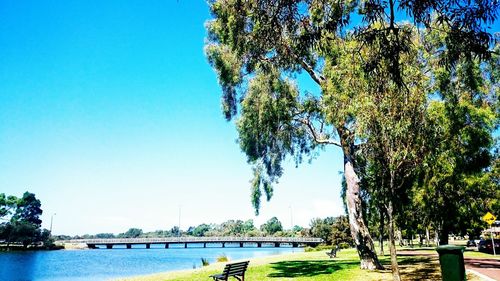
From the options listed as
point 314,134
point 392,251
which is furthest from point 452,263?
point 314,134

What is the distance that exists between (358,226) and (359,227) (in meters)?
0.07

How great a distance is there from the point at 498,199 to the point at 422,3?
30.8 meters

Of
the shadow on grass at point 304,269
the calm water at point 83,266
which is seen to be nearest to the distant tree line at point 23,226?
the calm water at point 83,266

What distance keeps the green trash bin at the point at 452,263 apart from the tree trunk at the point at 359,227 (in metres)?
8.40

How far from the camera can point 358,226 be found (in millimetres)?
18875

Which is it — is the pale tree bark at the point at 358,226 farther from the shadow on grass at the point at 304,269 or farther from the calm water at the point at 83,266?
the calm water at the point at 83,266

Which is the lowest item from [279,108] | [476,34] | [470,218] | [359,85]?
[470,218]

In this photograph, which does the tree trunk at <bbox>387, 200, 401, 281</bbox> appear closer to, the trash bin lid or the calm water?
the trash bin lid

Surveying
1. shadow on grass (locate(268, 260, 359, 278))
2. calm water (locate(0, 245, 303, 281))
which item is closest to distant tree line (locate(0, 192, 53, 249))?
calm water (locate(0, 245, 303, 281))

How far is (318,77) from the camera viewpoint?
68.4 ft

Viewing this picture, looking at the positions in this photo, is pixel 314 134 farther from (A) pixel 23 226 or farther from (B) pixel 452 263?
(A) pixel 23 226

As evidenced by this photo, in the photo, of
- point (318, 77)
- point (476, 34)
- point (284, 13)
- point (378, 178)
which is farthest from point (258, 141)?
point (476, 34)

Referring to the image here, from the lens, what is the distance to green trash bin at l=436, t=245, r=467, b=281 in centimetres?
1003

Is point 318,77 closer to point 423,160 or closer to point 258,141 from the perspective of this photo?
point 258,141
